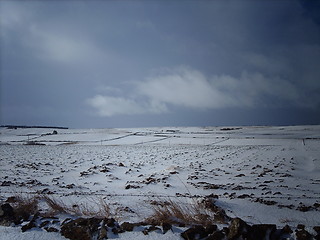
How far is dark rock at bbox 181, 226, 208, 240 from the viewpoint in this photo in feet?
12.0

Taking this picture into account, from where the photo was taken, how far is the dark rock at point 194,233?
144 inches

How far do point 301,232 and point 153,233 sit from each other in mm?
2524

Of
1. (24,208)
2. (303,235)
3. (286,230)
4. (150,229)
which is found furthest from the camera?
(24,208)

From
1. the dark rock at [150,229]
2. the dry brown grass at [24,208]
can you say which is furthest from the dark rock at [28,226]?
the dark rock at [150,229]

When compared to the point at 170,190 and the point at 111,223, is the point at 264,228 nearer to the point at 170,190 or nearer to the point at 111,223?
the point at 111,223

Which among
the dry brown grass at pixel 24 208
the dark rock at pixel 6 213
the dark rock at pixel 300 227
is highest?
the dark rock at pixel 6 213

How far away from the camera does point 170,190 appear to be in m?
7.35

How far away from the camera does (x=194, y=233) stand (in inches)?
145

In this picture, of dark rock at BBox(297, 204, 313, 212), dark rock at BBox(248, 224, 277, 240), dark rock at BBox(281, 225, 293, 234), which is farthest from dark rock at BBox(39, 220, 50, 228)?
dark rock at BBox(297, 204, 313, 212)

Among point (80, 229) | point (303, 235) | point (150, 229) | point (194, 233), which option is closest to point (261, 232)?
point (303, 235)

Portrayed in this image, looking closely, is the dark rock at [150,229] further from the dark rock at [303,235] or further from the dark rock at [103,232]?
the dark rock at [303,235]

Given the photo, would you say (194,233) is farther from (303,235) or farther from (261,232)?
(303,235)

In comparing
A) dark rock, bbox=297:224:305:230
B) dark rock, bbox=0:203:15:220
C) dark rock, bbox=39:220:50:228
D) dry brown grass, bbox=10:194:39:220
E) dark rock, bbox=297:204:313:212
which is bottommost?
dark rock, bbox=297:204:313:212

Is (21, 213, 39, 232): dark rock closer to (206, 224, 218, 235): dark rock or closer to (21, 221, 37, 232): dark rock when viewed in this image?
(21, 221, 37, 232): dark rock
